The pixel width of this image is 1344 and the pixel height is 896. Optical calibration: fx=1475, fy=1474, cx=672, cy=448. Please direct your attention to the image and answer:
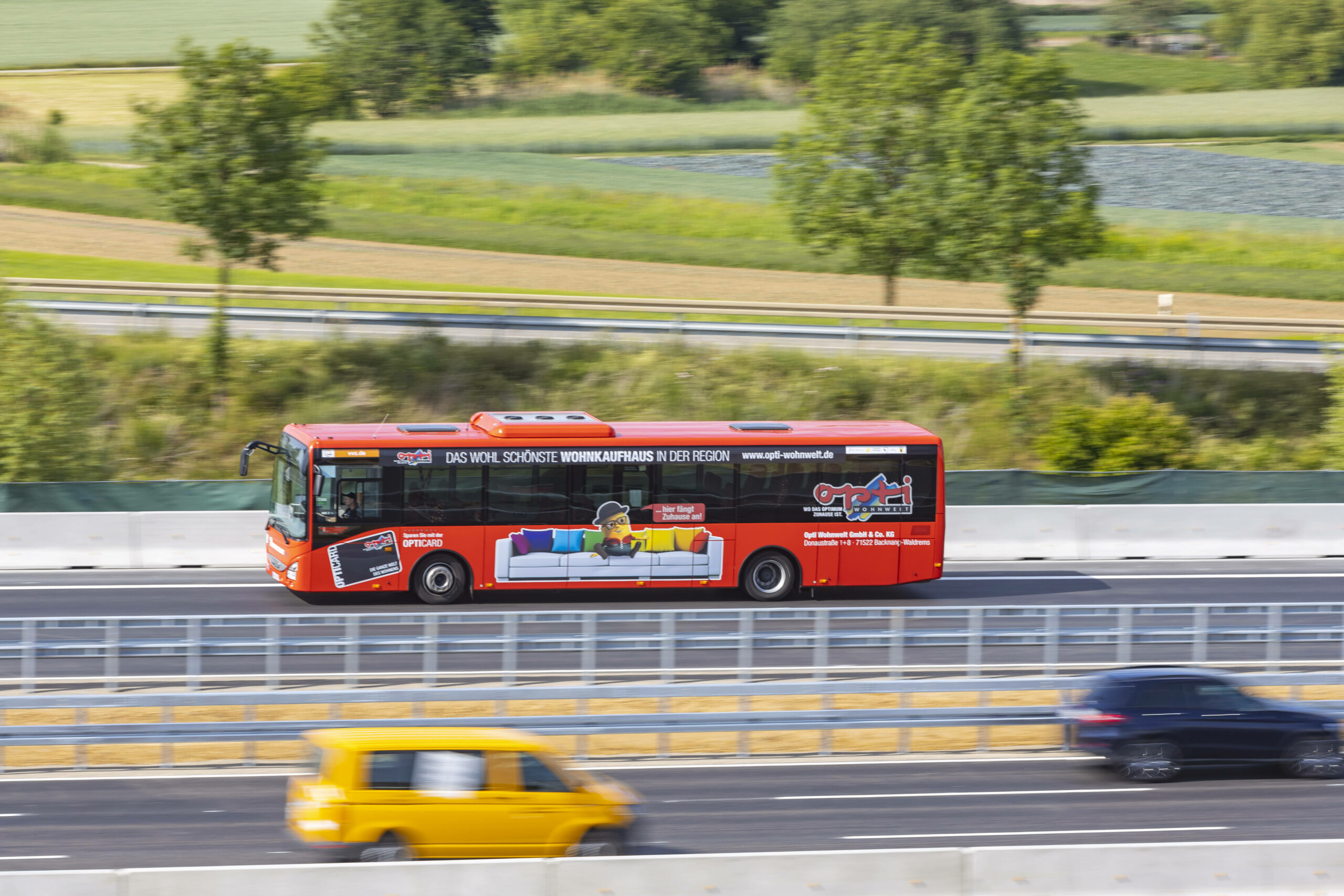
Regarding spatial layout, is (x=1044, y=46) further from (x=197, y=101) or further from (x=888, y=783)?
(x=888, y=783)

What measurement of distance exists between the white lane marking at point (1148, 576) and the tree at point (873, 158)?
44.1 feet

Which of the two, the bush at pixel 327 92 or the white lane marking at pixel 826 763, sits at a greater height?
the bush at pixel 327 92

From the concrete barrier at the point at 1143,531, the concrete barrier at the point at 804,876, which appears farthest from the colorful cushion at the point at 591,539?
the concrete barrier at the point at 804,876

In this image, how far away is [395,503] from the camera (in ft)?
72.3

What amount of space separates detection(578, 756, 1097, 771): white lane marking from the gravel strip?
45518 millimetres

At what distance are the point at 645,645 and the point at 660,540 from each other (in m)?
6.44

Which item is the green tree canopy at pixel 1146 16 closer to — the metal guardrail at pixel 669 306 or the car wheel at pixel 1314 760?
the metal guardrail at pixel 669 306

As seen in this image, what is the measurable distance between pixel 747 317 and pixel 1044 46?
173ft

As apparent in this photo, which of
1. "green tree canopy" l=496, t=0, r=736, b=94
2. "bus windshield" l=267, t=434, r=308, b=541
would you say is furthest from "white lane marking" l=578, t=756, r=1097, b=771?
"green tree canopy" l=496, t=0, r=736, b=94

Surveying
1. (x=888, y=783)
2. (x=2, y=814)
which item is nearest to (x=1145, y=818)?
(x=888, y=783)

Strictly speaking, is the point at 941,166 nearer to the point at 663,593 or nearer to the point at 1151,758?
the point at 663,593

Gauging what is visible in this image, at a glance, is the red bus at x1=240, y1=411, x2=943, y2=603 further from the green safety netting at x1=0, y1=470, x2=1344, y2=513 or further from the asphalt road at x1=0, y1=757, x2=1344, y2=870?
the asphalt road at x1=0, y1=757, x2=1344, y2=870

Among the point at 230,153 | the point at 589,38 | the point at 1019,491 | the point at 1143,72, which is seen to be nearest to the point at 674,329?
the point at 1019,491

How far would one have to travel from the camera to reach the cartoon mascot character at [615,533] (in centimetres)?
2255
